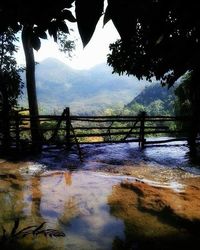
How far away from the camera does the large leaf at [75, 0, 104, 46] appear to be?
2.38 ft

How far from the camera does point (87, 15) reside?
0.73m

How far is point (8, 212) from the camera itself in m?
5.36

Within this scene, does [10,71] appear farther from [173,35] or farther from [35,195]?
[173,35]

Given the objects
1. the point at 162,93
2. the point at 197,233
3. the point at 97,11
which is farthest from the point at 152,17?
the point at 162,93

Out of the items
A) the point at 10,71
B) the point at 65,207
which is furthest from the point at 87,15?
the point at 10,71

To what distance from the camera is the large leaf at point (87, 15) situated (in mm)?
726

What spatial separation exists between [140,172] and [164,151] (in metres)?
3.17

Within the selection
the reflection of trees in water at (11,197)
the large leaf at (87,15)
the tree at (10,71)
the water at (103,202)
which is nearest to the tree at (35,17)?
the large leaf at (87,15)

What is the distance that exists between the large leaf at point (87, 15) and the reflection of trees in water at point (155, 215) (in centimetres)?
408

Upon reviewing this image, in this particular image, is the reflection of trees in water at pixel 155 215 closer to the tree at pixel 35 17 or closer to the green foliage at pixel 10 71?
the tree at pixel 35 17

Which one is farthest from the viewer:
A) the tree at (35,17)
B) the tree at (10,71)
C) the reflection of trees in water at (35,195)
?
the tree at (10,71)

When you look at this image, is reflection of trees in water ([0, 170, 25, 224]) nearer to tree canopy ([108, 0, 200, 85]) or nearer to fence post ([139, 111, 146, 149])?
tree canopy ([108, 0, 200, 85])

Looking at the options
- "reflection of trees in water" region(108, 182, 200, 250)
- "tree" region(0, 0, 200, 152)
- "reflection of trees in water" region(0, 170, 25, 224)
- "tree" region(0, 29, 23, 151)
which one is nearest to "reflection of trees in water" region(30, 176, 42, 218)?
"reflection of trees in water" region(0, 170, 25, 224)

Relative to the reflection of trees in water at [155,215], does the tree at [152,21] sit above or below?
above
